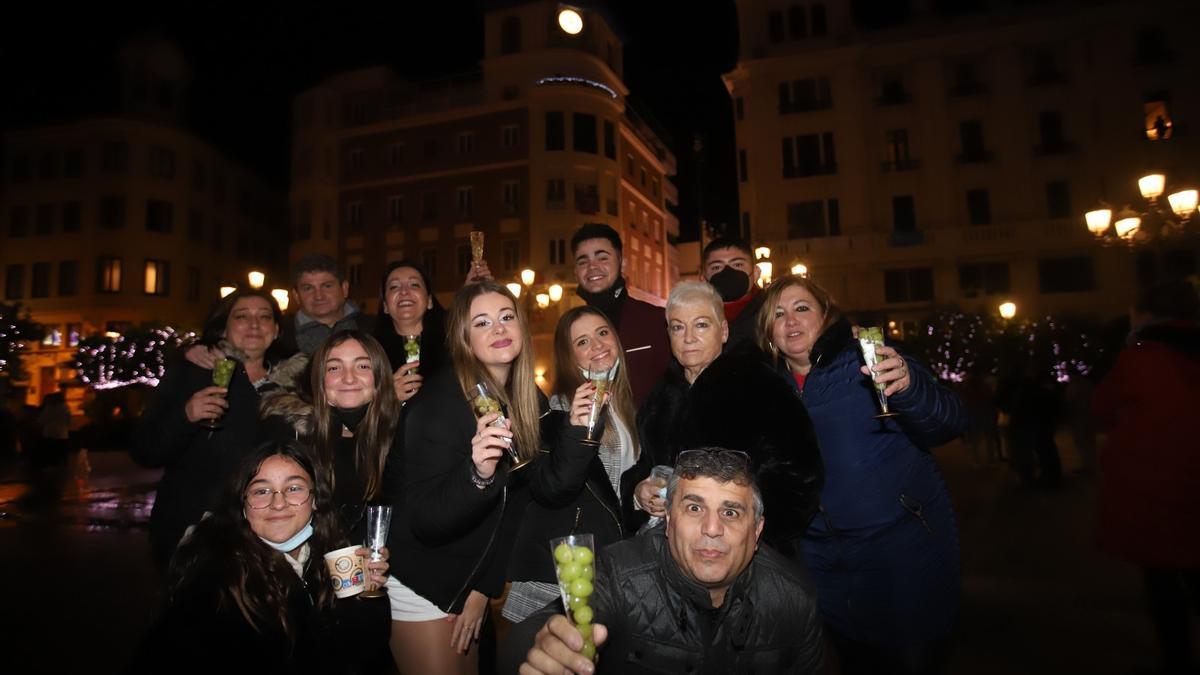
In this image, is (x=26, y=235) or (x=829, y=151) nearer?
(x=829, y=151)

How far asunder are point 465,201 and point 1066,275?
33009 mm

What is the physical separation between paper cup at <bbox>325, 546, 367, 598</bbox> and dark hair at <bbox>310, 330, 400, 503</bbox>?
2.24 ft

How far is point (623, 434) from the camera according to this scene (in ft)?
12.8

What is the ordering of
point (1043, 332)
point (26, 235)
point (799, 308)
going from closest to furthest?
point (799, 308) → point (1043, 332) → point (26, 235)

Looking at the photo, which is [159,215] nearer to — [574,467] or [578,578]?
[574,467]

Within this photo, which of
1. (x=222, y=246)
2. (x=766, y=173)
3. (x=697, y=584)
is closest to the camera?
(x=697, y=584)

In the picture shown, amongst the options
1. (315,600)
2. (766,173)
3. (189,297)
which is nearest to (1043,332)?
(766,173)

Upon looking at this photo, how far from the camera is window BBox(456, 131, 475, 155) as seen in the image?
3975 cm

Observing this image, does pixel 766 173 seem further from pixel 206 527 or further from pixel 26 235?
pixel 26 235

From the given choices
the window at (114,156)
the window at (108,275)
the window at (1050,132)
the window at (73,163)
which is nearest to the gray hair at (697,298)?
the window at (1050,132)

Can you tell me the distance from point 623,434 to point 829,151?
3520 cm

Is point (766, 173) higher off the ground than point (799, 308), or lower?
higher

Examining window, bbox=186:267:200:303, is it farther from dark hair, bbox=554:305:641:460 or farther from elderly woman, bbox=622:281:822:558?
elderly woman, bbox=622:281:822:558

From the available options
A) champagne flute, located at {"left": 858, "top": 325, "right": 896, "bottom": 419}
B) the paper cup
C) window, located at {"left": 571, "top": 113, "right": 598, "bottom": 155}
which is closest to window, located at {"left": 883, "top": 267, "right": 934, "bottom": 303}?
window, located at {"left": 571, "top": 113, "right": 598, "bottom": 155}
